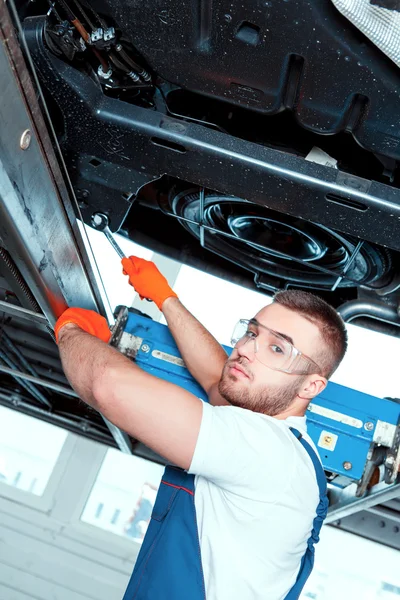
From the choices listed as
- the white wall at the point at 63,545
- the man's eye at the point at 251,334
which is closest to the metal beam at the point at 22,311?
the man's eye at the point at 251,334

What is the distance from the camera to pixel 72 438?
4.96 meters

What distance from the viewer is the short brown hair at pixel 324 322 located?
1.71 meters

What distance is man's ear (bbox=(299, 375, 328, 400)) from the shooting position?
66.2 inches

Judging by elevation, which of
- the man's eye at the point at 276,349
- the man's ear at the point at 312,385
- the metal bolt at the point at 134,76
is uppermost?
the metal bolt at the point at 134,76

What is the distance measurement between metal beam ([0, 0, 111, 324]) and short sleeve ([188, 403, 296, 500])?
617 millimetres

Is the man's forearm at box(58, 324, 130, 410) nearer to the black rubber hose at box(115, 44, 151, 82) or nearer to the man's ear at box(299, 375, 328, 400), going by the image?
the man's ear at box(299, 375, 328, 400)

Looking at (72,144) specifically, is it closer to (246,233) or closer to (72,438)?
(246,233)

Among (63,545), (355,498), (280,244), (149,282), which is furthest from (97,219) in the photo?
(63,545)

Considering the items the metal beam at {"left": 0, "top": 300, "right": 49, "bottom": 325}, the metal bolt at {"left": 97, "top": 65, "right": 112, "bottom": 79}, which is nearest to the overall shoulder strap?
the metal bolt at {"left": 97, "top": 65, "right": 112, "bottom": 79}

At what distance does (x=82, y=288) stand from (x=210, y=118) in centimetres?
70

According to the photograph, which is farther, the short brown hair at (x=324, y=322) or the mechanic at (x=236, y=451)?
the short brown hair at (x=324, y=322)

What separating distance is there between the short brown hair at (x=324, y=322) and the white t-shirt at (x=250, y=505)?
0.31m

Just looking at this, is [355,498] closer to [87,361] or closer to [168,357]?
A: [168,357]

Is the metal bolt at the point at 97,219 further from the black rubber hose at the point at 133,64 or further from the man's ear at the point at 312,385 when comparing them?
the man's ear at the point at 312,385
